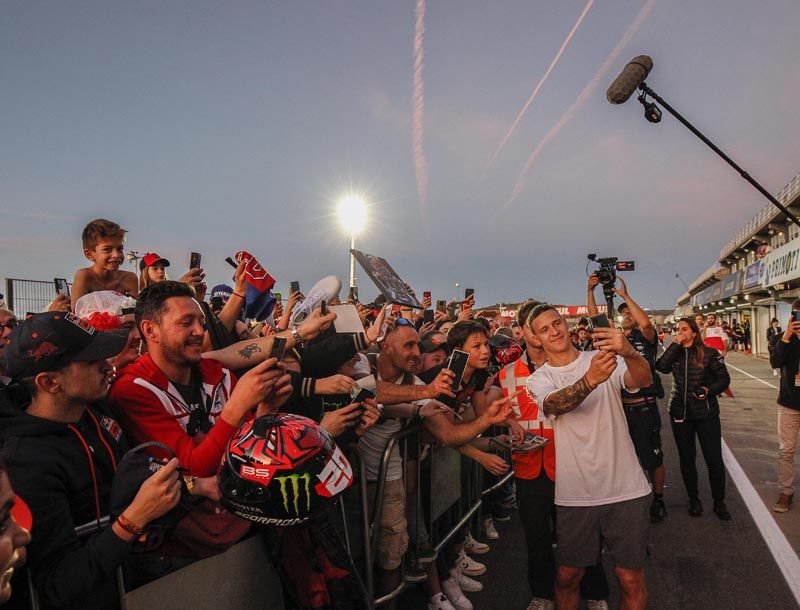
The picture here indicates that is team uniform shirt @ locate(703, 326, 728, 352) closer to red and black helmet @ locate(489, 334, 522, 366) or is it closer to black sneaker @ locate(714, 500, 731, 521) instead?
black sneaker @ locate(714, 500, 731, 521)

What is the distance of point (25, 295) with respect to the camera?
10.6m

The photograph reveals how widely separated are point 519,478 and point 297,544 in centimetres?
200

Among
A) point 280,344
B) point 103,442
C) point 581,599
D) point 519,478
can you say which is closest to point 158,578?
point 103,442

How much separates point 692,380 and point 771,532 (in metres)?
1.61

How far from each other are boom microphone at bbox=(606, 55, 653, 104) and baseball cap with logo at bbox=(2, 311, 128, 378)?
5.14 meters

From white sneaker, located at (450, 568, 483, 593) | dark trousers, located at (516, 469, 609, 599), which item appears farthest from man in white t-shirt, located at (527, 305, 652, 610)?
white sneaker, located at (450, 568, 483, 593)

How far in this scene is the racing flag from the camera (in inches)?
144

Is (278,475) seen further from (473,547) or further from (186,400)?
(473,547)

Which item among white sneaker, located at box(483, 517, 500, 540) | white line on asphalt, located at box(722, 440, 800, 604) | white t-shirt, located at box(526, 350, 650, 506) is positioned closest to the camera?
white t-shirt, located at box(526, 350, 650, 506)

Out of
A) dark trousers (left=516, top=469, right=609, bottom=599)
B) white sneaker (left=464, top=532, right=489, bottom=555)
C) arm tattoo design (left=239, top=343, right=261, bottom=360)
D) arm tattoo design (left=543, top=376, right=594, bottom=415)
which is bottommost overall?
white sneaker (left=464, top=532, right=489, bottom=555)

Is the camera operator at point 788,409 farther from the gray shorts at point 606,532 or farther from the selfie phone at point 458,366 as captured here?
the selfie phone at point 458,366

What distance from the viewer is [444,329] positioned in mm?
7746

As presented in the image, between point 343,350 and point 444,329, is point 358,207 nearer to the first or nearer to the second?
point 444,329

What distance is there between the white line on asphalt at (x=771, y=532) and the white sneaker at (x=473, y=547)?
2343mm
